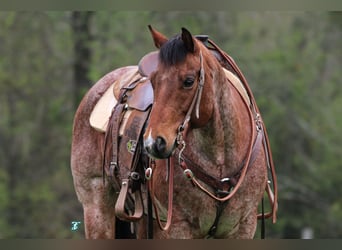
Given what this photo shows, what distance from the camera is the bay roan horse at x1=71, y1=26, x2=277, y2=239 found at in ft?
15.3

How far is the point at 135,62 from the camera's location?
1720cm

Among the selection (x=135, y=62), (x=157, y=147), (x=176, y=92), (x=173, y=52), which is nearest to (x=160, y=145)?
(x=157, y=147)

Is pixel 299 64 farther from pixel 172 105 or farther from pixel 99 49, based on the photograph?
pixel 172 105

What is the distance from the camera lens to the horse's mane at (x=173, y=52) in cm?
469

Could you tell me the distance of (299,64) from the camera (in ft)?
64.0

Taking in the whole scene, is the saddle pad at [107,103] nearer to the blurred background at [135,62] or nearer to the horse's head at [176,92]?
the horse's head at [176,92]

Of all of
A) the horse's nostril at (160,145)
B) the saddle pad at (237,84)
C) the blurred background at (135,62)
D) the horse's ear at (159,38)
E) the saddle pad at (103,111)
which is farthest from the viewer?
the blurred background at (135,62)

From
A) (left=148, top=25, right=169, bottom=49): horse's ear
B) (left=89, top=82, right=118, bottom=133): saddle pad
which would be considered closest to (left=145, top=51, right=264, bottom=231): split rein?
(left=148, top=25, right=169, bottom=49): horse's ear

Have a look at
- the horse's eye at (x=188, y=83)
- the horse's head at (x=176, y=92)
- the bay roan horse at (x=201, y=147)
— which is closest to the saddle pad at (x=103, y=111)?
the bay roan horse at (x=201, y=147)


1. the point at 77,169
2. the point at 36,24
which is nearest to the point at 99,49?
the point at 36,24

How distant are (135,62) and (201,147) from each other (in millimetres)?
12148

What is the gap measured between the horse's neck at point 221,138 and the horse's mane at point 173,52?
16.6 inches

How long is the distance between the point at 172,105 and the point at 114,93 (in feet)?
6.07
